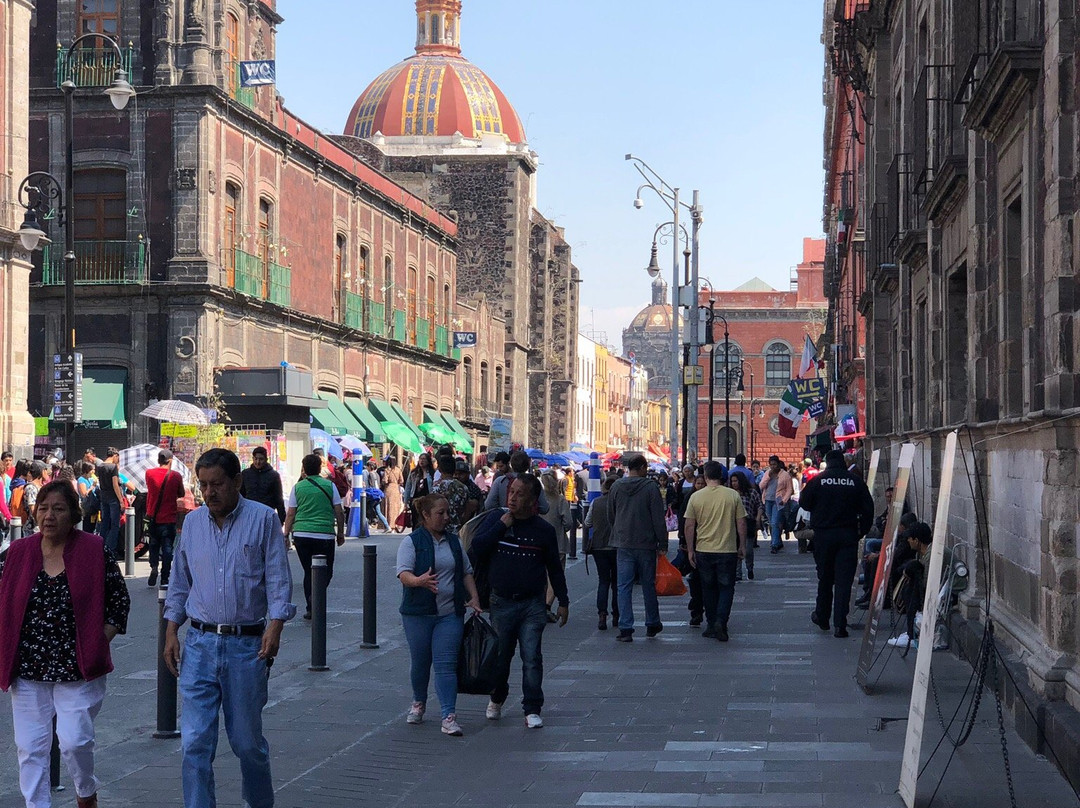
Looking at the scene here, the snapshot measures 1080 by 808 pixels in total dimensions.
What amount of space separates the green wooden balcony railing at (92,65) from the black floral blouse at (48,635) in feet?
99.7

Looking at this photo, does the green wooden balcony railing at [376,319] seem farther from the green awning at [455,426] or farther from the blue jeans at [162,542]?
the blue jeans at [162,542]

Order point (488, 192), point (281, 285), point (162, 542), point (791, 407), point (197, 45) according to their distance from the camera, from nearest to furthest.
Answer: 1. point (162, 542)
2. point (197, 45)
3. point (281, 285)
4. point (791, 407)
5. point (488, 192)

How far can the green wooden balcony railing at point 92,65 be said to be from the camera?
35.2 metres

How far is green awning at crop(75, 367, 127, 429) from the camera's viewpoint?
34.3 metres

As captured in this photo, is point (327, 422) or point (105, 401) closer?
point (105, 401)

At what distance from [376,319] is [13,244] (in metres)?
21.2

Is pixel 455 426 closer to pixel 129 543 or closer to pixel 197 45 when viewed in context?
pixel 197 45

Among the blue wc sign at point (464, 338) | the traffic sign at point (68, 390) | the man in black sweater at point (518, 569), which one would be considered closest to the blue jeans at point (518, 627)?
the man in black sweater at point (518, 569)

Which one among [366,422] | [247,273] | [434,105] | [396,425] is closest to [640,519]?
[247,273]

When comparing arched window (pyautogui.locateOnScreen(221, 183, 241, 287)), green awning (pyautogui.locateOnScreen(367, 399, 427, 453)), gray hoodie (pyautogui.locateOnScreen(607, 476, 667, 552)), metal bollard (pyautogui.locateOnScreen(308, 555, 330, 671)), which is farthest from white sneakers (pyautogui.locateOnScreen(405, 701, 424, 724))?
green awning (pyautogui.locateOnScreen(367, 399, 427, 453))

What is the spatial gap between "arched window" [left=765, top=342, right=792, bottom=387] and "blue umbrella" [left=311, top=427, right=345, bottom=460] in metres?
57.3

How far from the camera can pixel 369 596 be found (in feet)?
42.9

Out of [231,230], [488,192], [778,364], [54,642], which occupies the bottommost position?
[54,642]

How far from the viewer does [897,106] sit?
2158cm
